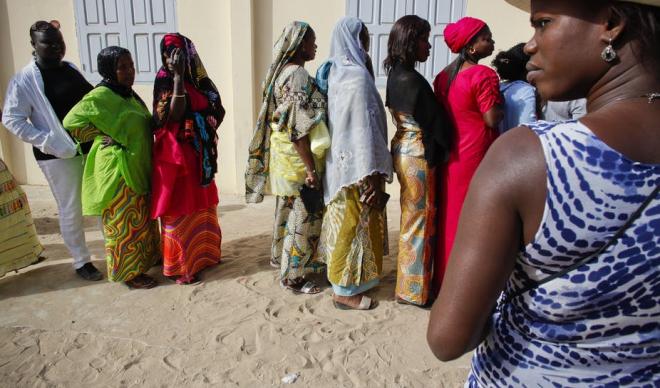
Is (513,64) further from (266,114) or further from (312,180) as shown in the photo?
(266,114)

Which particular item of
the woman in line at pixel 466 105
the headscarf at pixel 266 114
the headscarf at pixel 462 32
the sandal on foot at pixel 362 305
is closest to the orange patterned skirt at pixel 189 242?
the headscarf at pixel 266 114

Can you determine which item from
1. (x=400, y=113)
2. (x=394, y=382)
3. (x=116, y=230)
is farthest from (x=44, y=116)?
(x=394, y=382)

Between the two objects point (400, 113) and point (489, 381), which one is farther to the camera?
point (400, 113)

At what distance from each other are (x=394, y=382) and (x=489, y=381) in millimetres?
1617

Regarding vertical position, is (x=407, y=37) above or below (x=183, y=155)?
above

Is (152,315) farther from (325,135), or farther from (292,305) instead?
(325,135)

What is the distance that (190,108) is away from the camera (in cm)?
344

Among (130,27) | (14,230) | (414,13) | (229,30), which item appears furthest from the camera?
(130,27)

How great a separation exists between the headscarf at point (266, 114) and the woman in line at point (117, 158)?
0.81 metres

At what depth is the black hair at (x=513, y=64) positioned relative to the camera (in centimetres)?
316

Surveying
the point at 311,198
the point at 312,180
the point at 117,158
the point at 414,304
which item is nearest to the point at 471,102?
the point at 312,180

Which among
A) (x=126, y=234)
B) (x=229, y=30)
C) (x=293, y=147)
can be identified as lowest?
(x=126, y=234)

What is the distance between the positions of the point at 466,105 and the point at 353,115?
736 mm

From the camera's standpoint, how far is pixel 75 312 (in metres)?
3.25
